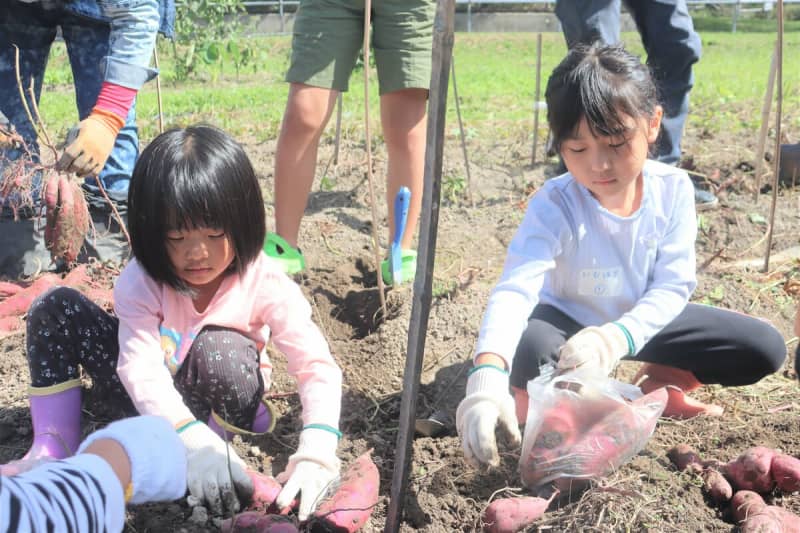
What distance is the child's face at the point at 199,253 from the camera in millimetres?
1613

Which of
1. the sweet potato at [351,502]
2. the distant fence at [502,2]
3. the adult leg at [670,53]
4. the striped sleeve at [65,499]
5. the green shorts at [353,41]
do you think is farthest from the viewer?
the distant fence at [502,2]

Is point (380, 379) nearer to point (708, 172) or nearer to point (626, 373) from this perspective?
point (626, 373)

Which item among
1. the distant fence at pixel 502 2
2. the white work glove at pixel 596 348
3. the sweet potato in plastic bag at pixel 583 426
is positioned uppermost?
the distant fence at pixel 502 2

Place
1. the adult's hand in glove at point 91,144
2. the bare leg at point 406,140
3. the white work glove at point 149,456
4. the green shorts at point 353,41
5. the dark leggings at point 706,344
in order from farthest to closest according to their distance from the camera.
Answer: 1. the bare leg at point 406,140
2. the green shorts at point 353,41
3. the adult's hand in glove at point 91,144
4. the dark leggings at point 706,344
5. the white work glove at point 149,456

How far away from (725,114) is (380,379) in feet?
13.5

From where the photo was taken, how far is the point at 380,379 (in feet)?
7.24

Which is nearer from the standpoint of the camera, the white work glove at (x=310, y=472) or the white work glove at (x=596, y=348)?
the white work glove at (x=310, y=472)

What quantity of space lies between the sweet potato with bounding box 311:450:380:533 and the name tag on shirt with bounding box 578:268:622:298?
0.70 meters

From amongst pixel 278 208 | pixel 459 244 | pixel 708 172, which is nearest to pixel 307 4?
pixel 278 208

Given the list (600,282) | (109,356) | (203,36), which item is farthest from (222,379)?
(203,36)

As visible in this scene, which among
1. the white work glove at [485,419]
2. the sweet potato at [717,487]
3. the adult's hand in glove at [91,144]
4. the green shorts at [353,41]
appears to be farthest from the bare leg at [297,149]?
the sweet potato at [717,487]

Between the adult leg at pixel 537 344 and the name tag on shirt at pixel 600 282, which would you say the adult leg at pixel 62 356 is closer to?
the adult leg at pixel 537 344

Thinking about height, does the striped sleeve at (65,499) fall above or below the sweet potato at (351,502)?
above

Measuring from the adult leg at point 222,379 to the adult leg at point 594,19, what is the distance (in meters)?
1.93
